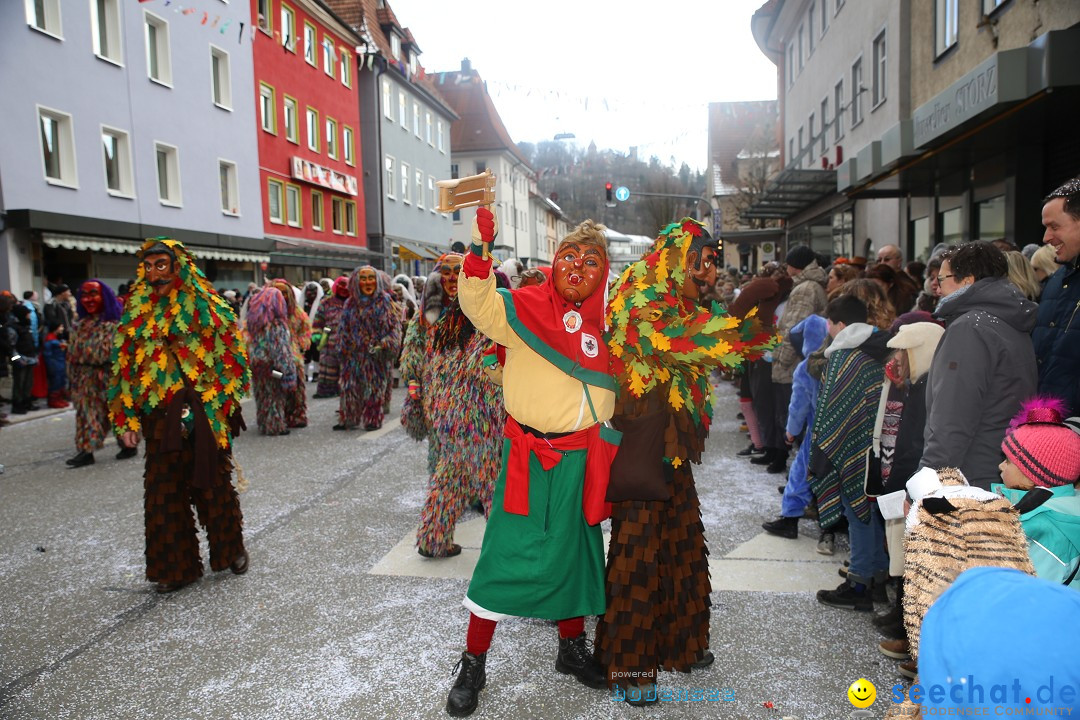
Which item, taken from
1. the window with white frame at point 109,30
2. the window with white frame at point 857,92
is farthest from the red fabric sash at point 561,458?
the window with white frame at point 109,30

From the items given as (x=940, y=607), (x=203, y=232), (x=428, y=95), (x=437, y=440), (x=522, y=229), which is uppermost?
(x=428, y=95)

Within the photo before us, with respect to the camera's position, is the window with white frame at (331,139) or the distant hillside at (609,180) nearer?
the window with white frame at (331,139)

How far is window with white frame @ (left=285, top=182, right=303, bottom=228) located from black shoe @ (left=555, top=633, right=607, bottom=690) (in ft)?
75.5

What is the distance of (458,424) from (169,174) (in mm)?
17177

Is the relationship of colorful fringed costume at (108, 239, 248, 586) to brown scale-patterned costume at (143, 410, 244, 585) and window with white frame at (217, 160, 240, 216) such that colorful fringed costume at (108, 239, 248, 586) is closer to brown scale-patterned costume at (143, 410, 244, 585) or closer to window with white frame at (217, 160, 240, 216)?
brown scale-patterned costume at (143, 410, 244, 585)

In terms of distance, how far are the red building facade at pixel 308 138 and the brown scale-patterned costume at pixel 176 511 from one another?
64.4 feet

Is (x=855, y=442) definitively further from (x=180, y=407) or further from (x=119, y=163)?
(x=119, y=163)

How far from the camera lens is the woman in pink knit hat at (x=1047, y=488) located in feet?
6.25

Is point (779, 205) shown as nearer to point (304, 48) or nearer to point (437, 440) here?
point (304, 48)

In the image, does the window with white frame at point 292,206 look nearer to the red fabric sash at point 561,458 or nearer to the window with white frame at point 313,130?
the window with white frame at point 313,130

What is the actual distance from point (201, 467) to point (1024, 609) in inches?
156

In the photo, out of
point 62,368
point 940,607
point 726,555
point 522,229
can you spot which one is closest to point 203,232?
point 62,368

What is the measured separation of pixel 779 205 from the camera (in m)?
21.2

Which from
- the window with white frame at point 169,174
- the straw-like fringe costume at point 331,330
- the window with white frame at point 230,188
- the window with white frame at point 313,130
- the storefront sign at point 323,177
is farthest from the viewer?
the window with white frame at point 313,130
